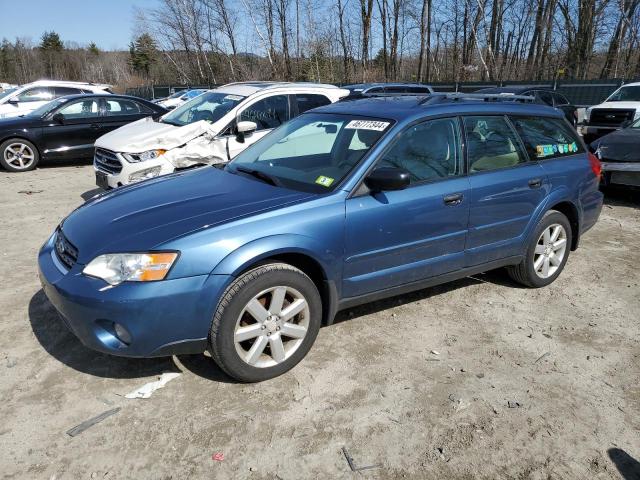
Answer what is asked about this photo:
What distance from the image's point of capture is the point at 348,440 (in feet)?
8.62

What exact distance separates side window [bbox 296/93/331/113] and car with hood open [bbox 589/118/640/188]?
4.42 meters

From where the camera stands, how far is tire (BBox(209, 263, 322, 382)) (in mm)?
2848

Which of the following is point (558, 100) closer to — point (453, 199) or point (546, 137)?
point (546, 137)

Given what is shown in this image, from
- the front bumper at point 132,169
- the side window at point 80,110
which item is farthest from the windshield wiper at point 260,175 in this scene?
the side window at point 80,110

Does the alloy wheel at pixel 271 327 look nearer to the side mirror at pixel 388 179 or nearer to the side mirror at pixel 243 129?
the side mirror at pixel 388 179

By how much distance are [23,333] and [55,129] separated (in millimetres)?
7918

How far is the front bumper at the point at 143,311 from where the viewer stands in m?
2.66

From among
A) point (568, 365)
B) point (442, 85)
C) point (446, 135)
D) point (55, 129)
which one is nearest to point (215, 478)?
Result: point (568, 365)

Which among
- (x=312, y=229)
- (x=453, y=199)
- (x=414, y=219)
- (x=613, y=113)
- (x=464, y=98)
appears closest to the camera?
(x=312, y=229)

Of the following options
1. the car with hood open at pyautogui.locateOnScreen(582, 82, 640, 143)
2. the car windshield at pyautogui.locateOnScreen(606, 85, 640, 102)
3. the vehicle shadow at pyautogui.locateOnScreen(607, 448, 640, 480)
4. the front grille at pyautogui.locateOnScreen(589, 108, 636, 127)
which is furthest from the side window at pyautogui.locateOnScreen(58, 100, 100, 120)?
the car windshield at pyautogui.locateOnScreen(606, 85, 640, 102)

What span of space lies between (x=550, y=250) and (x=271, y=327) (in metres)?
2.94

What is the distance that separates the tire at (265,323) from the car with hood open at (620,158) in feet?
20.8

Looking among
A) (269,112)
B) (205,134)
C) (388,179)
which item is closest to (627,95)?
(269,112)

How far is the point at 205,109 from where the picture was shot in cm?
760
